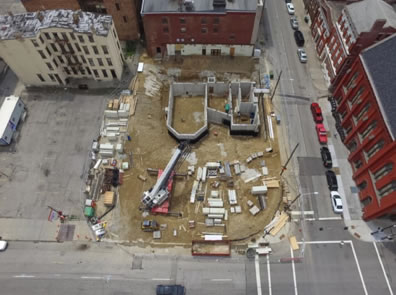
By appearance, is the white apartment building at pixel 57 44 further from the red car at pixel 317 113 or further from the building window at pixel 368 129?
the building window at pixel 368 129

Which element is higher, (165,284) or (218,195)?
(218,195)

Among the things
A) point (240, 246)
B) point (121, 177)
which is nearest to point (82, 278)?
point (121, 177)

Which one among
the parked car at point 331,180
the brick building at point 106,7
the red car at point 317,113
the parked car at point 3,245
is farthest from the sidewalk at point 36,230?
the red car at point 317,113

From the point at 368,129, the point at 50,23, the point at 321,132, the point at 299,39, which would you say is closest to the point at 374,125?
the point at 368,129

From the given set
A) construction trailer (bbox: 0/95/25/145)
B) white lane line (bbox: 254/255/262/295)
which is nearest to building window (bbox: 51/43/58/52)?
construction trailer (bbox: 0/95/25/145)

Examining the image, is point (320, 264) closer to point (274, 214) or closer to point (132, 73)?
point (274, 214)

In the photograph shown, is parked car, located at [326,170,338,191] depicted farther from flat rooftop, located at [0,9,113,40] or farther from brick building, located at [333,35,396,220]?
flat rooftop, located at [0,9,113,40]
